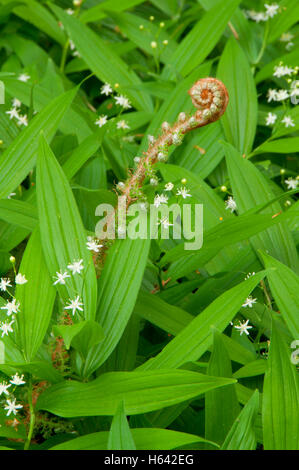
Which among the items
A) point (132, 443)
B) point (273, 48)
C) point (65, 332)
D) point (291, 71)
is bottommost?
point (132, 443)

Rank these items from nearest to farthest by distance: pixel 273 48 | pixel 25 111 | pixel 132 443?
pixel 132 443, pixel 25 111, pixel 273 48

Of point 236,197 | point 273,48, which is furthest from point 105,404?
point 273,48

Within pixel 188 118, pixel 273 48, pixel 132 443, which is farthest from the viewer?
pixel 273 48

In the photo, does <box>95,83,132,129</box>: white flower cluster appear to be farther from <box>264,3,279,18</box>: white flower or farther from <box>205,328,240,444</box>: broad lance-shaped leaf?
<box>205,328,240,444</box>: broad lance-shaped leaf

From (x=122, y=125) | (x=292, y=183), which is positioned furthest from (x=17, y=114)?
(x=292, y=183)

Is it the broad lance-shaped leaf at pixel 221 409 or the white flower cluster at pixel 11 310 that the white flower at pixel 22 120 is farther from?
the broad lance-shaped leaf at pixel 221 409

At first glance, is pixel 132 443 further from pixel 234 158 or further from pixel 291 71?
pixel 291 71

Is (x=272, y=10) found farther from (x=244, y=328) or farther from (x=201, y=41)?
(x=244, y=328)
